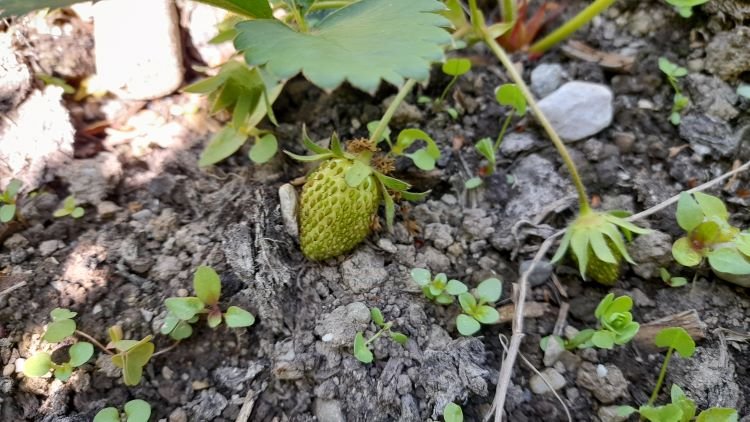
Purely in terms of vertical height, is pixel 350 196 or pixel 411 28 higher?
pixel 411 28

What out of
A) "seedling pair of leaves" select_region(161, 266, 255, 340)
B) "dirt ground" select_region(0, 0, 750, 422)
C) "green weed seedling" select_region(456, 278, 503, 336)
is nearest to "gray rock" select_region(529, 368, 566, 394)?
"dirt ground" select_region(0, 0, 750, 422)

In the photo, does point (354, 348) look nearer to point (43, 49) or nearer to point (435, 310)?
point (435, 310)

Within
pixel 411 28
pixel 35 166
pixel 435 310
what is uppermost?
pixel 411 28

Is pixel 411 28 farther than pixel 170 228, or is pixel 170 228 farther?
pixel 170 228

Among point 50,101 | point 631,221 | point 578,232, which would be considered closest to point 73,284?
point 50,101

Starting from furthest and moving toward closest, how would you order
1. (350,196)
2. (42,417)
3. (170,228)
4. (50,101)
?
1. (50,101)
2. (170,228)
3. (350,196)
4. (42,417)

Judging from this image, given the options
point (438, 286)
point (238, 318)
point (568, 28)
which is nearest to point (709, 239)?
point (438, 286)

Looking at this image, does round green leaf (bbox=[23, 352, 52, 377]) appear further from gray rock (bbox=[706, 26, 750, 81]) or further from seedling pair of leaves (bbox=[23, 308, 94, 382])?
gray rock (bbox=[706, 26, 750, 81])
